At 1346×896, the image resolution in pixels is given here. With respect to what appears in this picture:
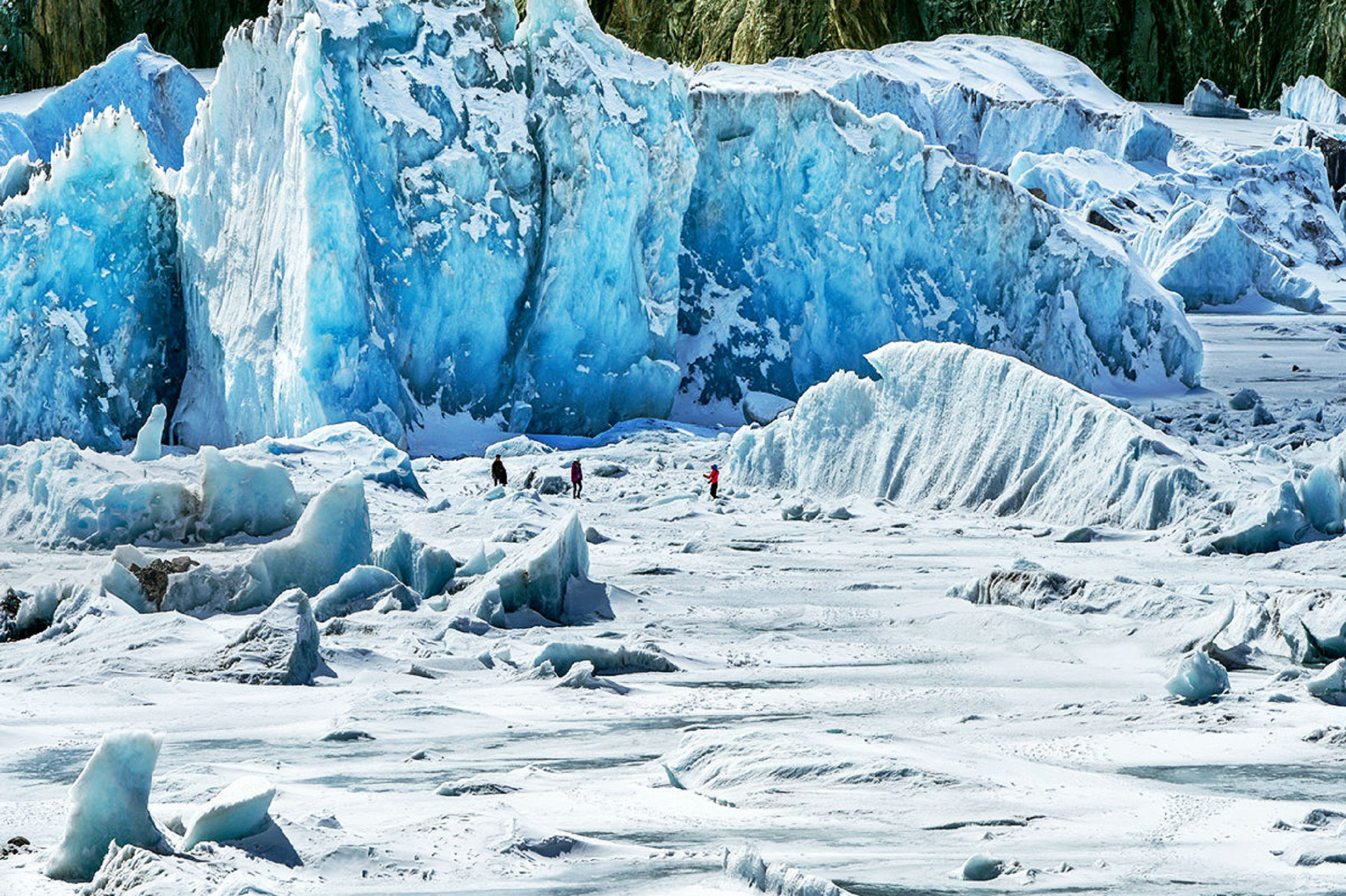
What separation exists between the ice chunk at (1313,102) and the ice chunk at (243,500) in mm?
29614

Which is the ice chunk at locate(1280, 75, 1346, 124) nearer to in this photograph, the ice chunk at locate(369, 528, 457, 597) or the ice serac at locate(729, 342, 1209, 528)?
the ice serac at locate(729, 342, 1209, 528)

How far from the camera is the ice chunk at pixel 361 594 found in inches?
272

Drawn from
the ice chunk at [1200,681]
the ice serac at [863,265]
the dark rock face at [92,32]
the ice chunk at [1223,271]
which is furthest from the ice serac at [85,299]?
the dark rock face at [92,32]

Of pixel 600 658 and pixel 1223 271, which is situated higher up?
pixel 1223 271

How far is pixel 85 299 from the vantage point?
49.1 ft

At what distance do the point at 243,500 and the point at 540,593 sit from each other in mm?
3931

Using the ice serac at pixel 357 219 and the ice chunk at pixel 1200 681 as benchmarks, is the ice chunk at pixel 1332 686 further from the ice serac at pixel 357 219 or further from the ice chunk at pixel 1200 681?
the ice serac at pixel 357 219

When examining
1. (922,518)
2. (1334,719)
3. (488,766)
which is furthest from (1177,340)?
(488,766)

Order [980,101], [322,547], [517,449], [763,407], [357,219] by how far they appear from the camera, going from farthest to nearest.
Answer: [980,101], [763,407], [357,219], [517,449], [322,547]

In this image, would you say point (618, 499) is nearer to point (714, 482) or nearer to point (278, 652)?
point (714, 482)

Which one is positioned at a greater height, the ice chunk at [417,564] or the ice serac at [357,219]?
the ice serac at [357,219]

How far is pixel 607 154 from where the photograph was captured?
15.7 m

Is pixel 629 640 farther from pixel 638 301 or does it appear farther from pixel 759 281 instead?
pixel 759 281

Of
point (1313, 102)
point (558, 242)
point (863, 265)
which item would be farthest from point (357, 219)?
point (1313, 102)
